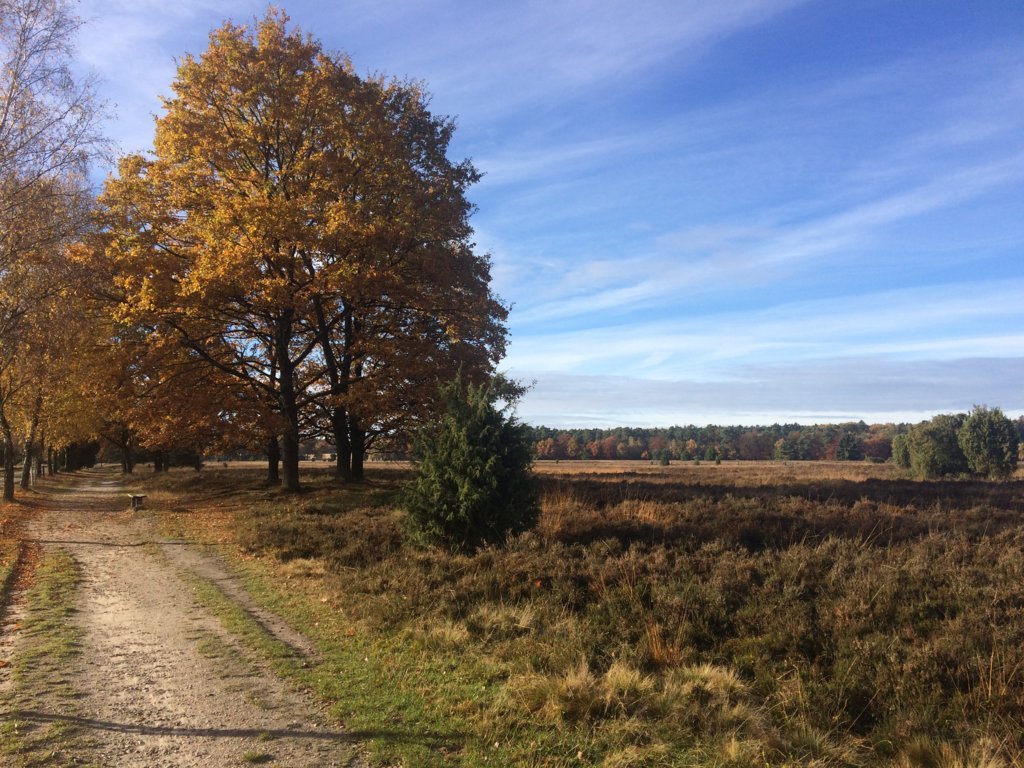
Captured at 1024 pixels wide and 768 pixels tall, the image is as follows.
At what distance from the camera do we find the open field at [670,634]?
5531 mm

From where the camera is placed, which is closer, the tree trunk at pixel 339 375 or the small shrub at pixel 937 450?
the tree trunk at pixel 339 375

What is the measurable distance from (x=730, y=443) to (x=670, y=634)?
12631 cm

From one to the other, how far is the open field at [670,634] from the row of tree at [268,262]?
6963 mm

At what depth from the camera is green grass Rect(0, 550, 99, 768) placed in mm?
4797

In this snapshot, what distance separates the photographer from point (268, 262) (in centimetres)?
1948

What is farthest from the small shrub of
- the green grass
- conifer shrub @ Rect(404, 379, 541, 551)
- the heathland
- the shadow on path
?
the green grass

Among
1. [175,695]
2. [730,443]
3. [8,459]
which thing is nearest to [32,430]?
[8,459]

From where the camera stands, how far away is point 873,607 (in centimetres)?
880

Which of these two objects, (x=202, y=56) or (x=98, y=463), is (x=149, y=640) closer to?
(x=202, y=56)

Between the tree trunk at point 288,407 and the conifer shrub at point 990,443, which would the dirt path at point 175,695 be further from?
the conifer shrub at point 990,443

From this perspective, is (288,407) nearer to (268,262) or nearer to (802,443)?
(268,262)

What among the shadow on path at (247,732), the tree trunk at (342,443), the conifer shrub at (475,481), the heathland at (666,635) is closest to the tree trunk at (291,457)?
the tree trunk at (342,443)

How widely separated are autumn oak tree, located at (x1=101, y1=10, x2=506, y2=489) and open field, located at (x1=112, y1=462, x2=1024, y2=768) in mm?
7211

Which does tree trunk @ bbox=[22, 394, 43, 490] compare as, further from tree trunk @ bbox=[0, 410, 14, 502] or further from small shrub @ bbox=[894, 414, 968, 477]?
small shrub @ bbox=[894, 414, 968, 477]
